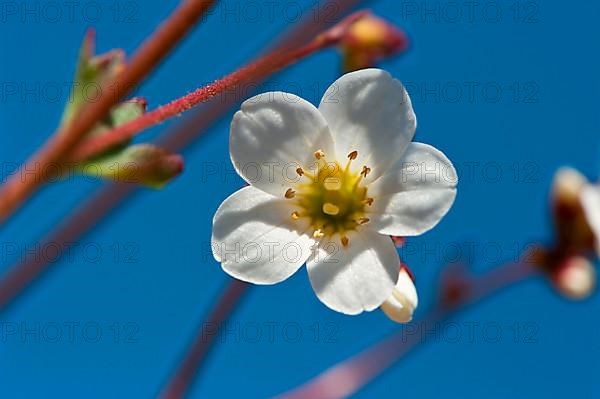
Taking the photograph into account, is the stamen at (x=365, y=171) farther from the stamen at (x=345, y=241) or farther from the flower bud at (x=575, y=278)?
the flower bud at (x=575, y=278)

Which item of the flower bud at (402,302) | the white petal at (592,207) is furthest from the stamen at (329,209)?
the white petal at (592,207)

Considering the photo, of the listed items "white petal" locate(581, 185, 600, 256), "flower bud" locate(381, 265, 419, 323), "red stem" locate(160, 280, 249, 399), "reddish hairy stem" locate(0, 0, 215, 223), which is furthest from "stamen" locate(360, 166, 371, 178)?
"white petal" locate(581, 185, 600, 256)

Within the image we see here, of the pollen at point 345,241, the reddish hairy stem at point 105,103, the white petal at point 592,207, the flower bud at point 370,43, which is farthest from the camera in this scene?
the white petal at point 592,207

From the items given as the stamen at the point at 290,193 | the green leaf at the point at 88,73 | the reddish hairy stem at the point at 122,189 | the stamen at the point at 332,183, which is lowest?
the stamen at the point at 332,183

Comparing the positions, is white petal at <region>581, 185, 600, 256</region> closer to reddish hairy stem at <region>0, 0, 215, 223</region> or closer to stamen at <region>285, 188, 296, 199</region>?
stamen at <region>285, 188, 296, 199</region>

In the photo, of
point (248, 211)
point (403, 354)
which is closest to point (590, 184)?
point (403, 354)

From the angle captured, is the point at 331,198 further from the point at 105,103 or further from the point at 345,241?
the point at 105,103
